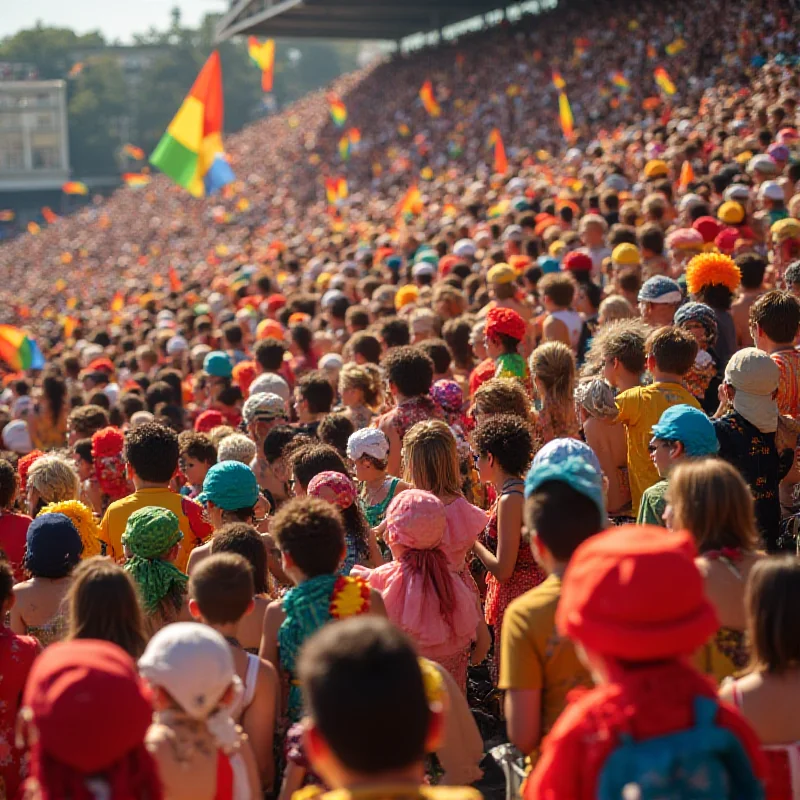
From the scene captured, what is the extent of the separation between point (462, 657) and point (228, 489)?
3.96ft

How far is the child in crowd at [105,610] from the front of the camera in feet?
10.6

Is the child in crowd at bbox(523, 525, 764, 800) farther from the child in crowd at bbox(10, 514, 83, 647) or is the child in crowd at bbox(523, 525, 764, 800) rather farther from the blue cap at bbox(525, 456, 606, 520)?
the child in crowd at bbox(10, 514, 83, 647)

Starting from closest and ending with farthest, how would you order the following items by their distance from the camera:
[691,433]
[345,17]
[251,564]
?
[251,564], [691,433], [345,17]

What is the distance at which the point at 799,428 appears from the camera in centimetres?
498

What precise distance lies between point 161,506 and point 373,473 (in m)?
0.94

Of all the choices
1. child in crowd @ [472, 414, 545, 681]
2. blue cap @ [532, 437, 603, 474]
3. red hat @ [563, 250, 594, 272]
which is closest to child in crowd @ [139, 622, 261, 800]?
blue cap @ [532, 437, 603, 474]

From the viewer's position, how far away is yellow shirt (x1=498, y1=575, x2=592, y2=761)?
2.93 m

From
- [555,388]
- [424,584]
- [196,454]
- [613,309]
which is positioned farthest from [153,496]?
[613,309]

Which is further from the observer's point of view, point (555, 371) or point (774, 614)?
point (555, 371)

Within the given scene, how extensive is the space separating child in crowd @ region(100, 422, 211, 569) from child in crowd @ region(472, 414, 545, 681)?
1294 mm

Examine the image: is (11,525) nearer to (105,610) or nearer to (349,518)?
(349,518)

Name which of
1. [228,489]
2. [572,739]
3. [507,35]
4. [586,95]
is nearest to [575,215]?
[228,489]

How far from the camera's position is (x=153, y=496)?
202 inches

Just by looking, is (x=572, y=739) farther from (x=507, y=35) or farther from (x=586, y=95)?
(x=507, y=35)
